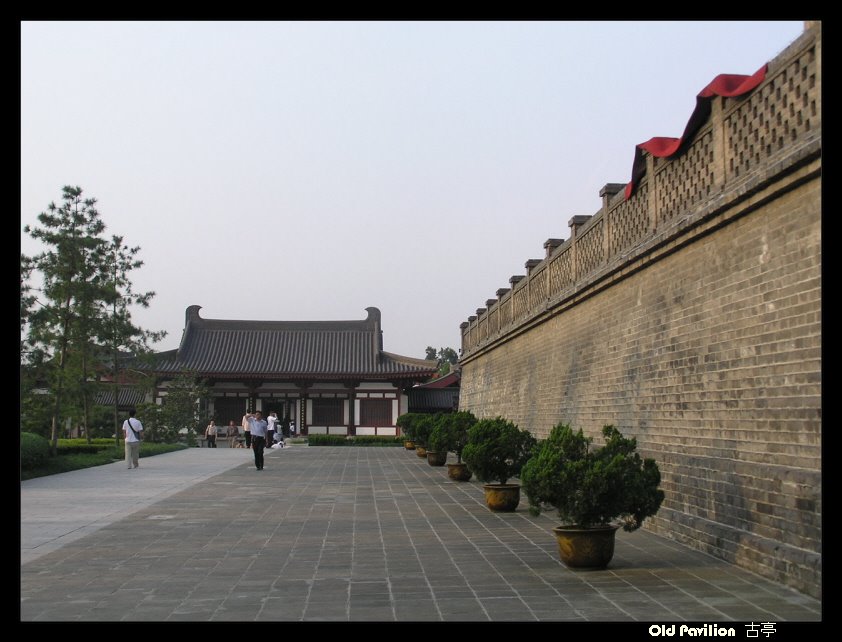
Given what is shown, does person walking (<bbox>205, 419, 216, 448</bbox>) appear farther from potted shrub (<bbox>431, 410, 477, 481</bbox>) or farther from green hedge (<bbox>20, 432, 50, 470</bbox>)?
potted shrub (<bbox>431, 410, 477, 481</bbox>)

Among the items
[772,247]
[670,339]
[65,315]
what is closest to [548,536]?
[670,339]

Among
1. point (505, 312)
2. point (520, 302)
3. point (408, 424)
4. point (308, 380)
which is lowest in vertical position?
point (408, 424)

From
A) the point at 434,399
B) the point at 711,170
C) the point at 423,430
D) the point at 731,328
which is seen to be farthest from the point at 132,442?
the point at 434,399

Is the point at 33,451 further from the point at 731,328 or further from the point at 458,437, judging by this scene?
the point at 731,328

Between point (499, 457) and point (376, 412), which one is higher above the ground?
point (499, 457)

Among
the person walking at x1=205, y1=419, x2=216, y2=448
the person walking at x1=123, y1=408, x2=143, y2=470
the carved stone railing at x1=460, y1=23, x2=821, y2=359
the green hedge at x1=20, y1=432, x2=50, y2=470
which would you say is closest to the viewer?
the carved stone railing at x1=460, y1=23, x2=821, y2=359

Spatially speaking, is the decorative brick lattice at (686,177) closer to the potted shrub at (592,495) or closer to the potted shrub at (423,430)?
the potted shrub at (592,495)

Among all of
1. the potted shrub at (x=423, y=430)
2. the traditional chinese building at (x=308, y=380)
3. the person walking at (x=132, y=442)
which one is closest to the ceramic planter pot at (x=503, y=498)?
the potted shrub at (x=423, y=430)

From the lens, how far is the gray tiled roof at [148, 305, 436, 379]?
39156mm

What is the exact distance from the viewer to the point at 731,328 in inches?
284

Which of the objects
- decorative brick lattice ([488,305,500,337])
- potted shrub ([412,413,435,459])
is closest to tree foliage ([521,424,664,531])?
potted shrub ([412,413,435,459])

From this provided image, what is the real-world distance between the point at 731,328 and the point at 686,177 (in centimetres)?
208
